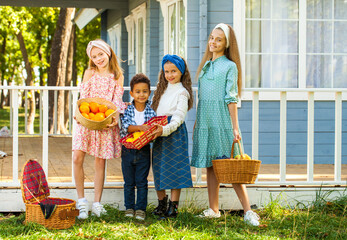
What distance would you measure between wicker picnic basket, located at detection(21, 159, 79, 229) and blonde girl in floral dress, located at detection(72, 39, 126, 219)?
24 cm

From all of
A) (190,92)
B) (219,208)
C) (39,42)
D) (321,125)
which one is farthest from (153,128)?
(39,42)

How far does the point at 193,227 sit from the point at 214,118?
2.88 feet

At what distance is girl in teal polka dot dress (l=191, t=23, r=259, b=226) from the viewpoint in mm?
4516

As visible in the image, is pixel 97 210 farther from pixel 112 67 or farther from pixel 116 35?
pixel 116 35

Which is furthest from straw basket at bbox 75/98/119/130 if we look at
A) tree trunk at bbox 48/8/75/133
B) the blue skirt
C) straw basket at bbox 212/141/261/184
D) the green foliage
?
the green foliage

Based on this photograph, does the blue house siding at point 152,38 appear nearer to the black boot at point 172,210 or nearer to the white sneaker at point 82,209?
the white sneaker at point 82,209

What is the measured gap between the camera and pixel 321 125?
7.30 m

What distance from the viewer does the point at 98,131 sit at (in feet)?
15.0

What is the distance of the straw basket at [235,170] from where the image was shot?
14.0ft

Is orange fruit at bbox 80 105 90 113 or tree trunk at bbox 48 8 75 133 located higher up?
tree trunk at bbox 48 8 75 133

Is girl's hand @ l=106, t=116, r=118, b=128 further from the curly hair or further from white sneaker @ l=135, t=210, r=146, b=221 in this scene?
white sneaker @ l=135, t=210, r=146, b=221

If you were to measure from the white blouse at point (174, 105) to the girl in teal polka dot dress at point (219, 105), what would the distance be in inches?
9.1

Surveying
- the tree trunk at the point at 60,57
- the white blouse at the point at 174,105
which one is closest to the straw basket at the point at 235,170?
the white blouse at the point at 174,105

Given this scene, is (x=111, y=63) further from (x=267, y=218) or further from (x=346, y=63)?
(x=346, y=63)
